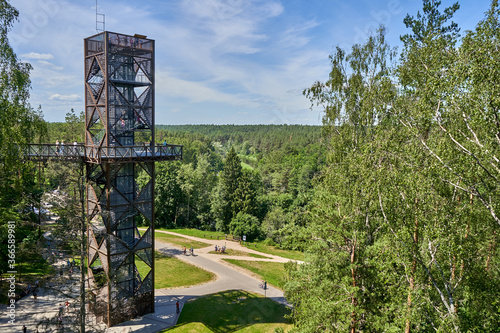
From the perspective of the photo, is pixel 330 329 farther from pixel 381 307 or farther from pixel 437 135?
pixel 437 135

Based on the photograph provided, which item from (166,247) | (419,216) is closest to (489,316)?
(419,216)

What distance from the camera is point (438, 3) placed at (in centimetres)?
1805

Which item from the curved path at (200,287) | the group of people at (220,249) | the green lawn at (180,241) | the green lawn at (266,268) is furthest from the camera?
the green lawn at (180,241)

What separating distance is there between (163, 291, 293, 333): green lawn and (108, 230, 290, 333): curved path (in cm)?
92

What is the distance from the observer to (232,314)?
22578 millimetres

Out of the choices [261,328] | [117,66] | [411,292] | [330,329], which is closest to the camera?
[411,292]

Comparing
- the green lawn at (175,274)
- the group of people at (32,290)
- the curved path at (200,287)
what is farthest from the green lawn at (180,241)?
the group of people at (32,290)

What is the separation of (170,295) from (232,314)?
19.1ft

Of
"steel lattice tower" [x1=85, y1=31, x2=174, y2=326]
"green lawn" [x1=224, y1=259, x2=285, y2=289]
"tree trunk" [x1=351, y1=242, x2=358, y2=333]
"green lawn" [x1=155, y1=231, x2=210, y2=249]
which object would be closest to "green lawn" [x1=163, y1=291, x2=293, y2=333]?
"steel lattice tower" [x1=85, y1=31, x2=174, y2=326]

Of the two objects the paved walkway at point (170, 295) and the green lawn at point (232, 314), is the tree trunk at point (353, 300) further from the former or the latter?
the paved walkway at point (170, 295)

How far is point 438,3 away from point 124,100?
19594 millimetres

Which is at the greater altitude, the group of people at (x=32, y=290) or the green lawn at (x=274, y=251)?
the group of people at (x=32, y=290)

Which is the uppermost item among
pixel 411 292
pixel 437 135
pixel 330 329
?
pixel 437 135

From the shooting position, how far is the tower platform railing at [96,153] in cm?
1820
